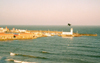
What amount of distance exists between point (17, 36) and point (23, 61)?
1680 inches

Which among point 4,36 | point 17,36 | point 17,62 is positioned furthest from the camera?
point 17,36

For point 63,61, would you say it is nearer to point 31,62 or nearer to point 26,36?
point 31,62

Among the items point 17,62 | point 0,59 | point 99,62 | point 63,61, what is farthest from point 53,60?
point 0,59

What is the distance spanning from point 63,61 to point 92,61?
716 centimetres

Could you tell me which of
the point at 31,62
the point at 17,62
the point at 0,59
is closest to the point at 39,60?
the point at 31,62

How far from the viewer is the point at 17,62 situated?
32219 millimetres

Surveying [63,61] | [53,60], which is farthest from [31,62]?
[63,61]

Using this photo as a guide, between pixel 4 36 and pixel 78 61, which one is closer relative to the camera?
pixel 78 61

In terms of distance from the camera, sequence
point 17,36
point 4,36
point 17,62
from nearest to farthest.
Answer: point 17,62 < point 4,36 < point 17,36

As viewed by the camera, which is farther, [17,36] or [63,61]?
[17,36]

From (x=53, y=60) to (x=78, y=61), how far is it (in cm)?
610

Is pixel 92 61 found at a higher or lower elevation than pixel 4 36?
lower

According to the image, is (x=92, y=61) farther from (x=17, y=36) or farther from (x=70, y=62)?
(x=17, y=36)

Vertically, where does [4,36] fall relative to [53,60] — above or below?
above
